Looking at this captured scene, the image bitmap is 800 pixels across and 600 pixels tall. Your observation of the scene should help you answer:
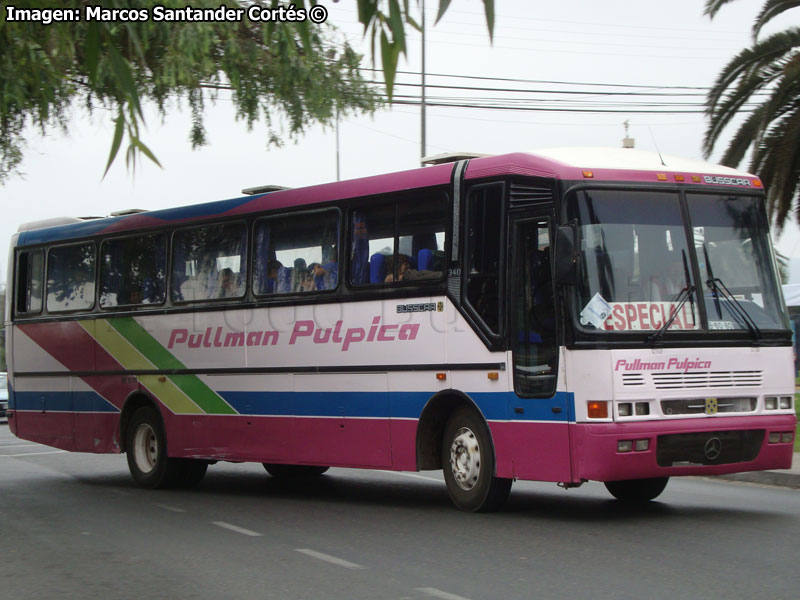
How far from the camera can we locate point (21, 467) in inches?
758

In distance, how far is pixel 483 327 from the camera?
11.3m

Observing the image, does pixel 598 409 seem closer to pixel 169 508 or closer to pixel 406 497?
pixel 406 497

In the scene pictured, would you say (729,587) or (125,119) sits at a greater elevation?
(125,119)

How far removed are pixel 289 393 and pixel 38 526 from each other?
325 centimetres

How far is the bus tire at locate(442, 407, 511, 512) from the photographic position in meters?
11.3

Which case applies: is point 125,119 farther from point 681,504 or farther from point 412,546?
point 681,504

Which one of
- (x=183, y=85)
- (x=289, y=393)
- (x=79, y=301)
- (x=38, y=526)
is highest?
(x=183, y=85)

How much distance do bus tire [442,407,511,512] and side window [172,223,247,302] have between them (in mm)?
3955

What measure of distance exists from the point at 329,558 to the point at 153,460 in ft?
24.0

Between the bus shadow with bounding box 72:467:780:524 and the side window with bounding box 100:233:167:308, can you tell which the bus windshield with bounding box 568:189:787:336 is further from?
the side window with bounding box 100:233:167:308

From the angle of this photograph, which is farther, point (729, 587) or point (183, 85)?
point (183, 85)

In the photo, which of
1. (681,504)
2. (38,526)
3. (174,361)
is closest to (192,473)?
(174,361)

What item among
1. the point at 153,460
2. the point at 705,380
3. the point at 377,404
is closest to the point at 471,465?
the point at 377,404

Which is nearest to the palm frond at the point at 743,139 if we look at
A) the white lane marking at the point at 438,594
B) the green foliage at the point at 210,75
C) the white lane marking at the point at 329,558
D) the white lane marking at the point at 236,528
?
the green foliage at the point at 210,75
